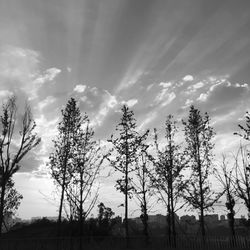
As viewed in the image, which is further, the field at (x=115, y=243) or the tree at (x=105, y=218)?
the tree at (x=105, y=218)

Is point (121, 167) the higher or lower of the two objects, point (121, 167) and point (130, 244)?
the higher

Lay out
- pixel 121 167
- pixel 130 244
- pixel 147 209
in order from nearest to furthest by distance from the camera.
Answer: pixel 130 244
pixel 121 167
pixel 147 209

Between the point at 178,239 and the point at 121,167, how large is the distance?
24.5 feet

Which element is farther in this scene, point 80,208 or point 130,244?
point 130,244

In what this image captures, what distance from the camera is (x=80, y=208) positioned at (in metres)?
17.1

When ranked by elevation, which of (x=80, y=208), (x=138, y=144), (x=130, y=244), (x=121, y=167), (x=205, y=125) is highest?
(x=205, y=125)

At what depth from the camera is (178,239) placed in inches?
926

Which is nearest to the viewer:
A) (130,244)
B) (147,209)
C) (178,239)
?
(130,244)

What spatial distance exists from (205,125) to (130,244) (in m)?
12.9

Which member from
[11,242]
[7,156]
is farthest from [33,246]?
[7,156]

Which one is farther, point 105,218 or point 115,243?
point 105,218

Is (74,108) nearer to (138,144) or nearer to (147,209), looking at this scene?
(138,144)

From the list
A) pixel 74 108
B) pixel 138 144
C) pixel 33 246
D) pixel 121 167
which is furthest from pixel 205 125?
pixel 33 246

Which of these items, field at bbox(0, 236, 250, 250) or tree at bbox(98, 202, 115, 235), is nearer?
field at bbox(0, 236, 250, 250)
